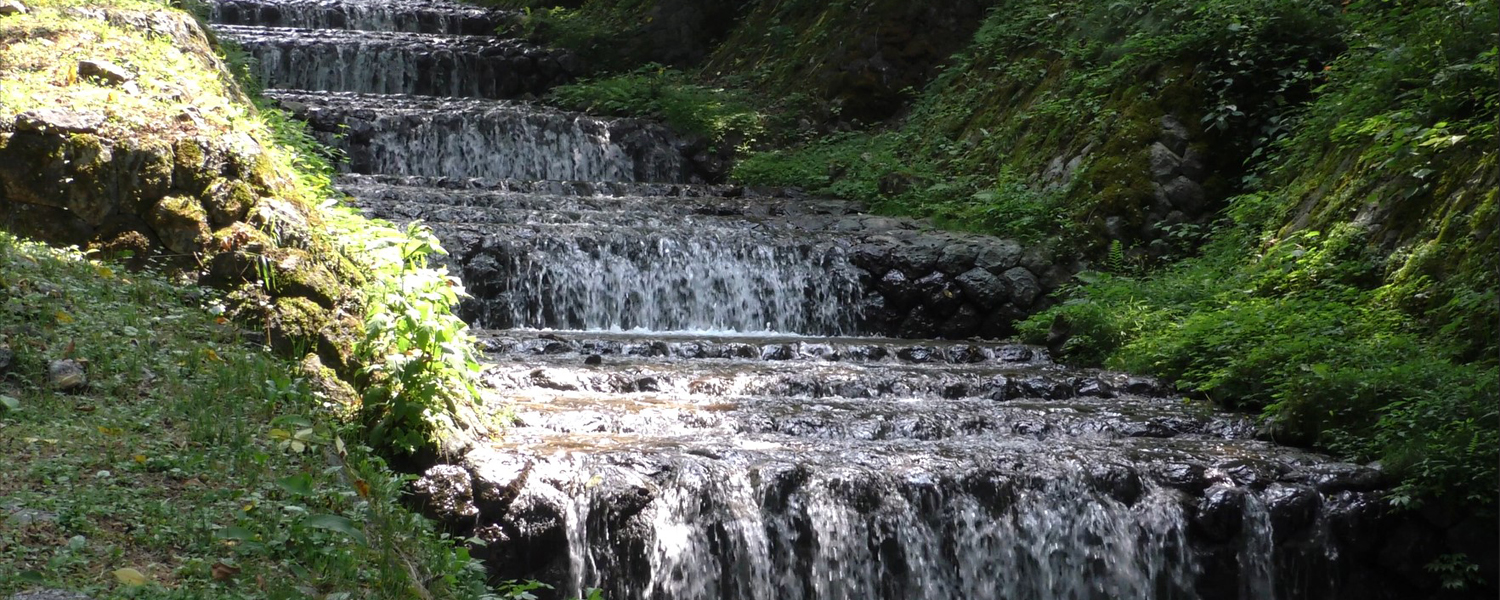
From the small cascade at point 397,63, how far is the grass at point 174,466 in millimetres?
12897

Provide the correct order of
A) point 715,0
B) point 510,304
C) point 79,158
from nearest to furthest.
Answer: point 79,158 < point 510,304 < point 715,0

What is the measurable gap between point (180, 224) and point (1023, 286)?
742 centimetres

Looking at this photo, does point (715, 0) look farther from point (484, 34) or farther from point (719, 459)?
point (719, 459)

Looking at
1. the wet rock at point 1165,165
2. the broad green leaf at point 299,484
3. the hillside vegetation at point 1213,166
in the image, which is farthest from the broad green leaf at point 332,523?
the wet rock at point 1165,165

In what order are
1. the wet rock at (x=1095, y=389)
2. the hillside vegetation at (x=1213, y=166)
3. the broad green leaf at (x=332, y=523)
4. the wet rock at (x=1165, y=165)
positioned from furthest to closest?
1. the wet rock at (x=1165, y=165)
2. the wet rock at (x=1095, y=389)
3. the hillside vegetation at (x=1213, y=166)
4. the broad green leaf at (x=332, y=523)

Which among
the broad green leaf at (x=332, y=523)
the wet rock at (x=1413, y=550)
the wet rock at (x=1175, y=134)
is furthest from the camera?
the wet rock at (x=1175, y=134)

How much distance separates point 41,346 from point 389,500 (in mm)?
1570

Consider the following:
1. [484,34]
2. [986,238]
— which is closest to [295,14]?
[484,34]

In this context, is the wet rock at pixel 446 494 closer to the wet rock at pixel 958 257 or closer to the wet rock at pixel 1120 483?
the wet rock at pixel 1120 483

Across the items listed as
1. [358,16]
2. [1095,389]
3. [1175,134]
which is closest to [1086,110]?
[1175,134]

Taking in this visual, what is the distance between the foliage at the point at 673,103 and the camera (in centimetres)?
1597

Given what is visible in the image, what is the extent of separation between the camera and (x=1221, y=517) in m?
6.21

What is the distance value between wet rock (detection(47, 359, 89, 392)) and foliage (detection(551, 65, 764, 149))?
11.5 m

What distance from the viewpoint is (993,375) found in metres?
8.59
